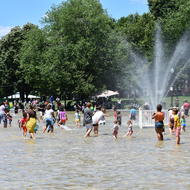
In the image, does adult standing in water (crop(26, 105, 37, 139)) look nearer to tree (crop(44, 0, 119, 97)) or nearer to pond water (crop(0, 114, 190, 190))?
pond water (crop(0, 114, 190, 190))

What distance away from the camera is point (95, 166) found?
16.7 m

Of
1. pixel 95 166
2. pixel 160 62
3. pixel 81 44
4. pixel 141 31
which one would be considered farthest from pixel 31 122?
pixel 141 31

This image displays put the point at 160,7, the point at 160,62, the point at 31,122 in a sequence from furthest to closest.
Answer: the point at 160,7 < the point at 160,62 < the point at 31,122

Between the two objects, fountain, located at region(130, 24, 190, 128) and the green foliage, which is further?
the green foliage

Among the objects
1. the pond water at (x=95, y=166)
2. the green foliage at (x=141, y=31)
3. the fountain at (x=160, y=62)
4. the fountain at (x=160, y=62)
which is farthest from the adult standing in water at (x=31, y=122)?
the green foliage at (x=141, y=31)

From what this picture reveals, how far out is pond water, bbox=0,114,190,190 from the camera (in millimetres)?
13312

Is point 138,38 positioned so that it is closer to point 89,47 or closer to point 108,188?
point 89,47

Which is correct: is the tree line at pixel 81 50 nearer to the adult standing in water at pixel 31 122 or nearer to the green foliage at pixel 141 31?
the green foliage at pixel 141 31

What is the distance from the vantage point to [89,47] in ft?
243

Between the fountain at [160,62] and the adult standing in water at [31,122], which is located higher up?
the fountain at [160,62]

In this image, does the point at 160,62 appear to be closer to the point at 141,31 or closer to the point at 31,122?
the point at 141,31

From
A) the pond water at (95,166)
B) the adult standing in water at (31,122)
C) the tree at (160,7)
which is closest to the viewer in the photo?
the pond water at (95,166)

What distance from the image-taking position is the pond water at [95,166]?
13.3 metres

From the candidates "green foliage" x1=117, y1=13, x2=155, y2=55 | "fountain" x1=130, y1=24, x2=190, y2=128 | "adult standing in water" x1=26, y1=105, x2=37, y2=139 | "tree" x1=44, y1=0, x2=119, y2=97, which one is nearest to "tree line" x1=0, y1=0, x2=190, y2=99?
"tree" x1=44, y1=0, x2=119, y2=97
